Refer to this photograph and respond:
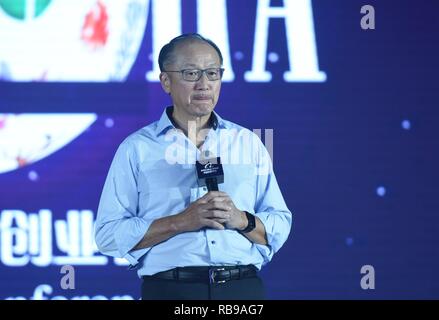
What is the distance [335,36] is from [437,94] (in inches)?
Answer: 21.9

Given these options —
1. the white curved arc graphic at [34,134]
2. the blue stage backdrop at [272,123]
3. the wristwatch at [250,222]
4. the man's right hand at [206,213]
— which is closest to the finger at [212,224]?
the man's right hand at [206,213]

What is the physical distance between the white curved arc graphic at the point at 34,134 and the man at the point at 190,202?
81 cm

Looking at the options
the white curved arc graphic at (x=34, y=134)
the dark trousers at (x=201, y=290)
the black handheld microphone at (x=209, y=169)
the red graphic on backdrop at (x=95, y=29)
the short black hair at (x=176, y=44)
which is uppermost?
the red graphic on backdrop at (x=95, y=29)

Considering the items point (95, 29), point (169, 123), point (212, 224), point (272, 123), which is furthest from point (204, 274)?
point (95, 29)

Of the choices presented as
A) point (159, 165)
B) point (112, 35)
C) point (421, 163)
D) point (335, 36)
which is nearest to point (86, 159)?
point (112, 35)

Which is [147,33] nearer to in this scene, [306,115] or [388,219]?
[306,115]

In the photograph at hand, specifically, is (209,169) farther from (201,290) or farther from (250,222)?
(201,290)

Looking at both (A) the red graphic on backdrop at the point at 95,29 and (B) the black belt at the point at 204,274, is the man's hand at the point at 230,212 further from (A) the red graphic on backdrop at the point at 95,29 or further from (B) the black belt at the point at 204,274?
(A) the red graphic on backdrop at the point at 95,29

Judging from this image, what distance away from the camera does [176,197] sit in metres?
2.88

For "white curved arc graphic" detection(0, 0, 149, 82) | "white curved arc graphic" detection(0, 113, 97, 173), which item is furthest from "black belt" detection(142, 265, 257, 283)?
"white curved arc graphic" detection(0, 0, 149, 82)

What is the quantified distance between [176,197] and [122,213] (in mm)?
201

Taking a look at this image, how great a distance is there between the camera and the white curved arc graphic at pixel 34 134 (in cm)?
367

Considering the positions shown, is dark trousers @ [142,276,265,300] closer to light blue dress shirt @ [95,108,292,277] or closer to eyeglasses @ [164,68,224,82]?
light blue dress shirt @ [95,108,292,277]

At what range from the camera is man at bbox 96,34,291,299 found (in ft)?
9.09
